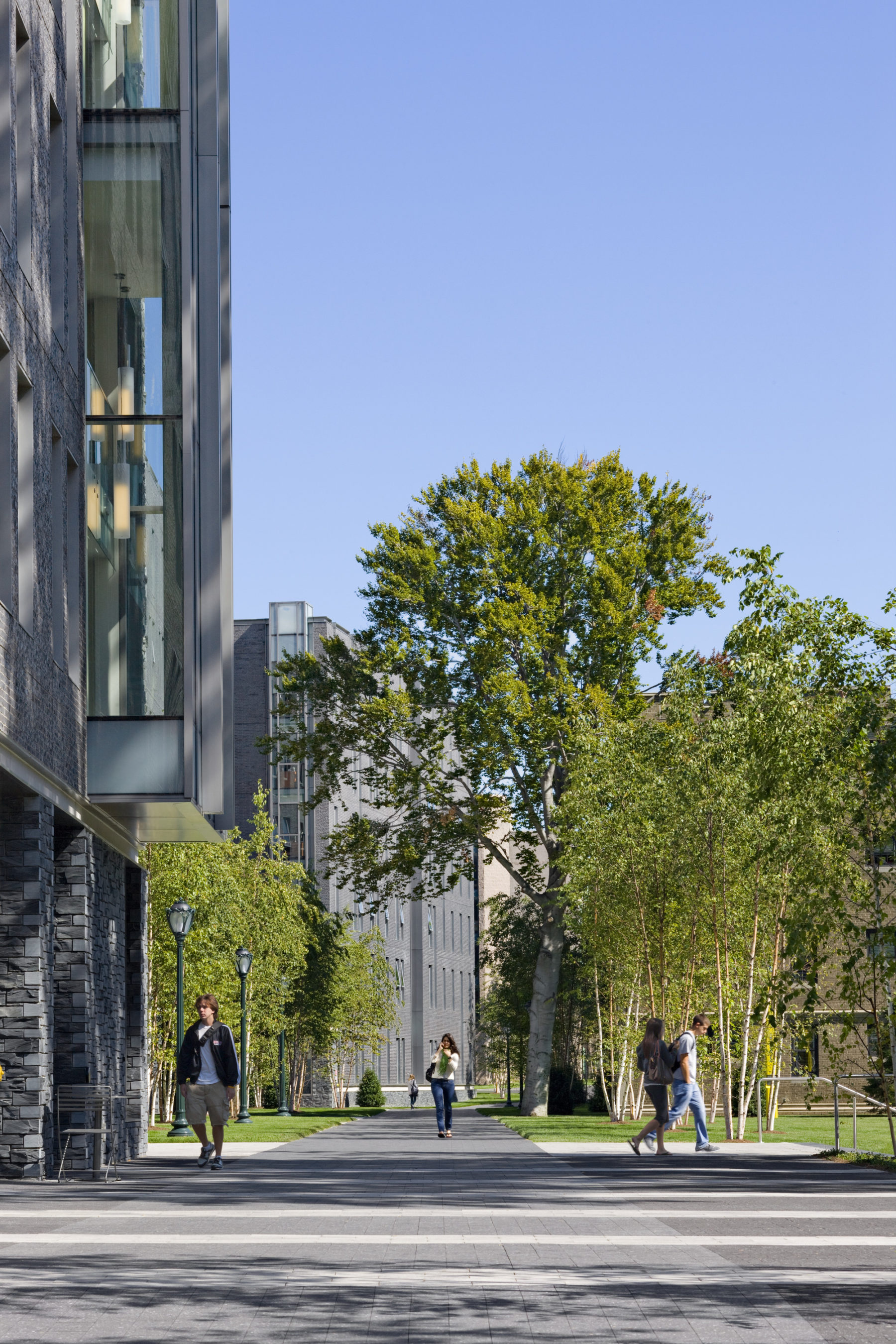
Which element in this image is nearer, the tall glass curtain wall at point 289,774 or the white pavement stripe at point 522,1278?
the white pavement stripe at point 522,1278

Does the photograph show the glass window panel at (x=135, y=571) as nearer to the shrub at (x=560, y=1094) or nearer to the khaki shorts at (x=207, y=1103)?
the khaki shorts at (x=207, y=1103)

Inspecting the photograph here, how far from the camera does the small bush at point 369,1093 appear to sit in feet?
240

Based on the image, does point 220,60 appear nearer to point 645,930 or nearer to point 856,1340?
point 645,930

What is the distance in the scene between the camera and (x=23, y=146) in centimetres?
1844

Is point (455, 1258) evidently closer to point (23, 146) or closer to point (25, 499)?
point (25, 499)

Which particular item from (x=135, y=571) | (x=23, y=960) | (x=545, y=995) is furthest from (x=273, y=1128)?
(x=23, y=960)

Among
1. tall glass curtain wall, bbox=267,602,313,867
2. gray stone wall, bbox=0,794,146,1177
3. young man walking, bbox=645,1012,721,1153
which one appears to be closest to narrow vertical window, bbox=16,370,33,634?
gray stone wall, bbox=0,794,146,1177

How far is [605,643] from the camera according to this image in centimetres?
4062

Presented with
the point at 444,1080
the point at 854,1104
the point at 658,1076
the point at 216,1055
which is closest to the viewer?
the point at 216,1055

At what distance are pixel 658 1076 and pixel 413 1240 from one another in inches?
488

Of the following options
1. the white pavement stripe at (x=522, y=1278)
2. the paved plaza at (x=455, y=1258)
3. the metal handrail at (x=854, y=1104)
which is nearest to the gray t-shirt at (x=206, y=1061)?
the paved plaza at (x=455, y=1258)

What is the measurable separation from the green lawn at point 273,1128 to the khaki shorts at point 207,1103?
8314mm

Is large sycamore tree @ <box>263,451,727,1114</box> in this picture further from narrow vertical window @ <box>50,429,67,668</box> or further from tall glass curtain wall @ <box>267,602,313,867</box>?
tall glass curtain wall @ <box>267,602,313,867</box>

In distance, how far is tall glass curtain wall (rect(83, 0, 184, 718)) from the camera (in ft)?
68.6
